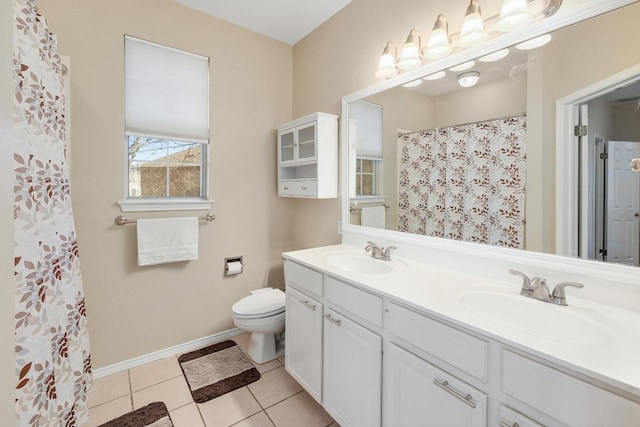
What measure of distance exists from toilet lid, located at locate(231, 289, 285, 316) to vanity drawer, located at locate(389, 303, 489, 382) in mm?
1149

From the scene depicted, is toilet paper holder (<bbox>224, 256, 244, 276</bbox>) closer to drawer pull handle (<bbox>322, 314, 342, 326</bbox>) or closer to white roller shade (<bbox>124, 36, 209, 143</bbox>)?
white roller shade (<bbox>124, 36, 209, 143</bbox>)

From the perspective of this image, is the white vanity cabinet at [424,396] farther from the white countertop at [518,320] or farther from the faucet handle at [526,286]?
the faucet handle at [526,286]

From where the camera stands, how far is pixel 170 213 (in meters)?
2.19

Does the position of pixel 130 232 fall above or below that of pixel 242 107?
below

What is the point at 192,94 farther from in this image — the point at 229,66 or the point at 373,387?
the point at 373,387

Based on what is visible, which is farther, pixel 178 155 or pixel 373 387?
pixel 178 155

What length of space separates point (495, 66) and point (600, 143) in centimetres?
57

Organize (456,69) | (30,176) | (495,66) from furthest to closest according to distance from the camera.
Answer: (456,69)
(495,66)
(30,176)

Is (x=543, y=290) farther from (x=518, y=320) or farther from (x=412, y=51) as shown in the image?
(x=412, y=51)

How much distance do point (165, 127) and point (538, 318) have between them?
98.8 inches

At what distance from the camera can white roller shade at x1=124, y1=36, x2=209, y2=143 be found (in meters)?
2.03

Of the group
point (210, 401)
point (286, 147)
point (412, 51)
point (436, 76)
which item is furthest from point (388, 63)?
point (210, 401)

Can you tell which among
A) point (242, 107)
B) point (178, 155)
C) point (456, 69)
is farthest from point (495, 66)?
point (178, 155)

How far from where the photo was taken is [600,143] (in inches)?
43.0
